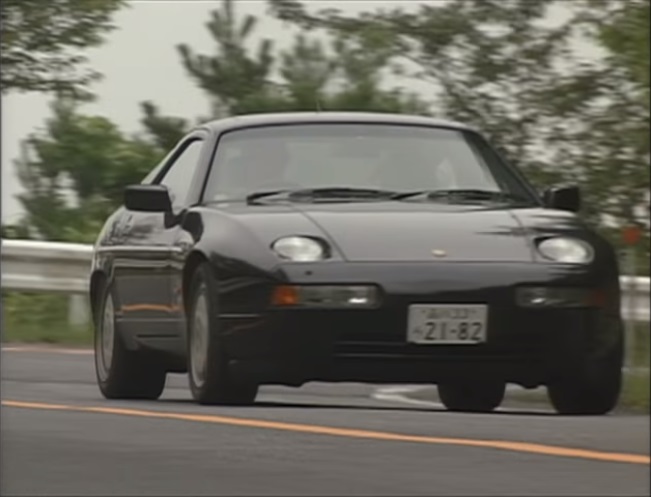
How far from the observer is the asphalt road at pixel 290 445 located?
256 cm

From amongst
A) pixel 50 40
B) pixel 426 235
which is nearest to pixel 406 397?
pixel 426 235

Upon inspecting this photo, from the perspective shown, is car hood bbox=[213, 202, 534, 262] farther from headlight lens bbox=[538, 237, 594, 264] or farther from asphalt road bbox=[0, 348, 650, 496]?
asphalt road bbox=[0, 348, 650, 496]

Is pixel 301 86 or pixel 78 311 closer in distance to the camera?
pixel 301 86

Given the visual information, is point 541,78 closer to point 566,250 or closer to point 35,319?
point 566,250

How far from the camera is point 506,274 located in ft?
8.26

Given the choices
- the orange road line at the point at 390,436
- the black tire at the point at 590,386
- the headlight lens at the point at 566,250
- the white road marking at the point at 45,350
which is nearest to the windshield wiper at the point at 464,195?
the headlight lens at the point at 566,250

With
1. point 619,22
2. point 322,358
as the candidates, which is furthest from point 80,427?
point 619,22

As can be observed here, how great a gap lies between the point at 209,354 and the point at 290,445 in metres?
Answer: 0.20

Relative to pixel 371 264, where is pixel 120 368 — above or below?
below

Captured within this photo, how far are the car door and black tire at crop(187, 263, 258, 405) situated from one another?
0.06 metres

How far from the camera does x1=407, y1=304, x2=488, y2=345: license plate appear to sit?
2.52 meters

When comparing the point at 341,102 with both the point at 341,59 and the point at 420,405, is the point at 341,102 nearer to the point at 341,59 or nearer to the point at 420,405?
the point at 341,59

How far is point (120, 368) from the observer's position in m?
2.84

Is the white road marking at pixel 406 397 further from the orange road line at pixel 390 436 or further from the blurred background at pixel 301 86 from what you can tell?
the blurred background at pixel 301 86
